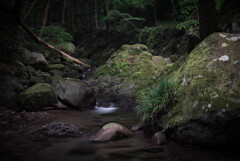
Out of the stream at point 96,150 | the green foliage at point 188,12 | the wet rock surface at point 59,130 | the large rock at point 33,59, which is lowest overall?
the stream at point 96,150

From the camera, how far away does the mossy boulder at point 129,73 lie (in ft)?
32.3

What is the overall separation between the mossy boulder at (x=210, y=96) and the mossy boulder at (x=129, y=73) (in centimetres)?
443

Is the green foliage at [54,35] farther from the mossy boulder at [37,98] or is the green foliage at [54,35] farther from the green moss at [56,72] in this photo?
the mossy boulder at [37,98]

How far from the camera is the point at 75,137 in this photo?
4.73m

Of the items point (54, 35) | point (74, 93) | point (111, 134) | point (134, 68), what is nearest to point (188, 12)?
point (134, 68)

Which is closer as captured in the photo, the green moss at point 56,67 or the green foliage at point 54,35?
the green moss at point 56,67

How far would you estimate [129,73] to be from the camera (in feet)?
36.1

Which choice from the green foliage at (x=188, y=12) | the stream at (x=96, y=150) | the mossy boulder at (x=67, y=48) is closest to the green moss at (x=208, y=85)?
the stream at (x=96, y=150)

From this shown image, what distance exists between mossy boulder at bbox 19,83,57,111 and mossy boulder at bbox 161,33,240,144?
5101mm

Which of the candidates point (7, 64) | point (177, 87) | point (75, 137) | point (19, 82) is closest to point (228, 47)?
point (177, 87)

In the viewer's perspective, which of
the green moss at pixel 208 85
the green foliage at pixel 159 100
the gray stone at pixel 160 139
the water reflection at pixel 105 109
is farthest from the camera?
the water reflection at pixel 105 109

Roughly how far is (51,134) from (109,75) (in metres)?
6.92

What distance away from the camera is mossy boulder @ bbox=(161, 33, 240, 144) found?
3.48 meters

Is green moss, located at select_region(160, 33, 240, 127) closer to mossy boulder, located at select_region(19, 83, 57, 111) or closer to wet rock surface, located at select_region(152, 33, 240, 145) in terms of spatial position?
wet rock surface, located at select_region(152, 33, 240, 145)
